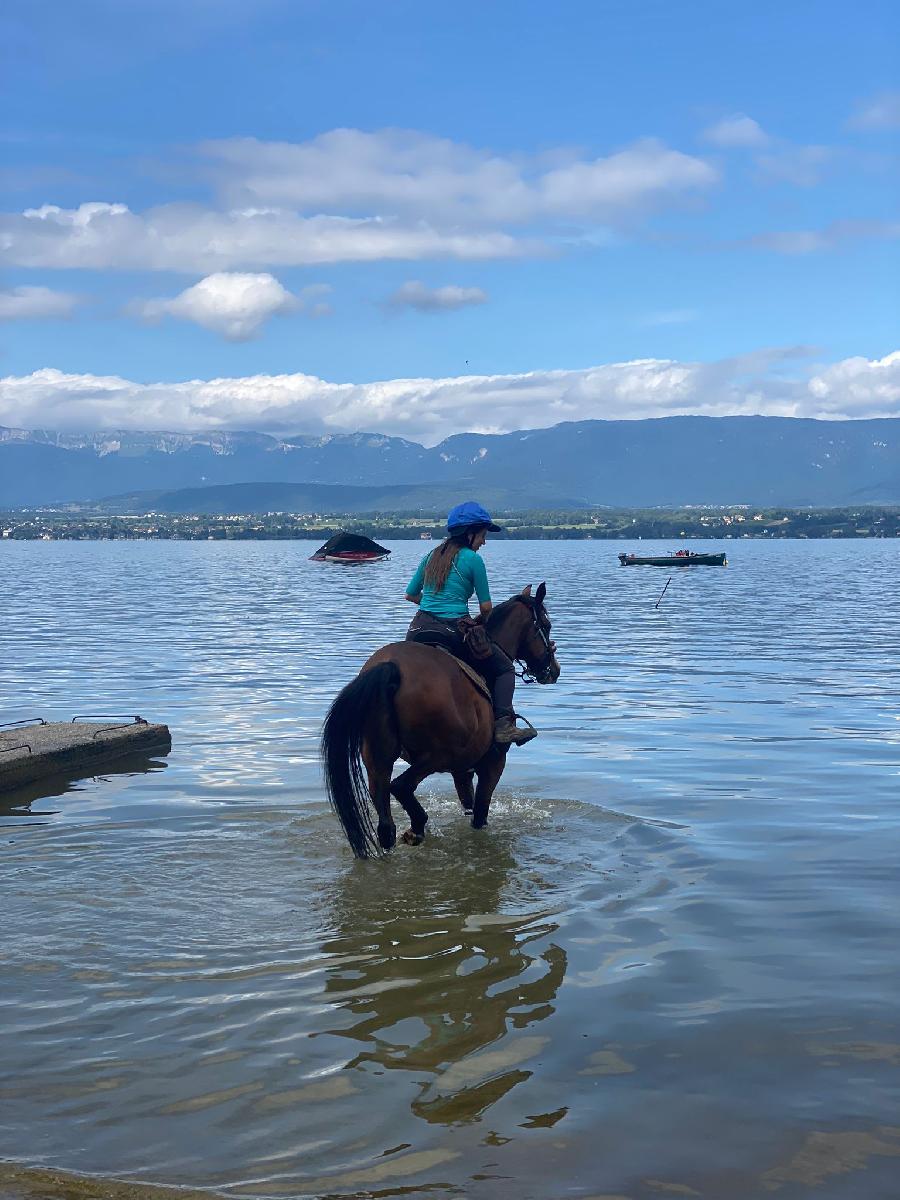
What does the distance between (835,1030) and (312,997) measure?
322cm

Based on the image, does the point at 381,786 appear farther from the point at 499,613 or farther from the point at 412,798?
the point at 499,613

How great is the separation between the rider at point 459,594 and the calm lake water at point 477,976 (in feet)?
4.25

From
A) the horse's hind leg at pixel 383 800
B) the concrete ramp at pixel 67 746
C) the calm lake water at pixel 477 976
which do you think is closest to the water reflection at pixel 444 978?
the calm lake water at pixel 477 976

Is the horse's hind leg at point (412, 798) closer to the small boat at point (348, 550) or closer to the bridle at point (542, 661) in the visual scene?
the bridle at point (542, 661)

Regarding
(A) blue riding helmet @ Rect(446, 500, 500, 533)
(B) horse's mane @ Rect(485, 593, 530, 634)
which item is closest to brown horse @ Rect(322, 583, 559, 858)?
(B) horse's mane @ Rect(485, 593, 530, 634)

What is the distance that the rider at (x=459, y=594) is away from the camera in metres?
13.0

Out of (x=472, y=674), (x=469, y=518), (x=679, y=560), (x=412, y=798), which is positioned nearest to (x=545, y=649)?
(x=472, y=674)

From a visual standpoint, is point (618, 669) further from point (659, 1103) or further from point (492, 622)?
point (659, 1103)

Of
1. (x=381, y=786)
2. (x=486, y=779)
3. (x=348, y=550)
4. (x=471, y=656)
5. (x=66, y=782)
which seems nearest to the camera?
(x=381, y=786)

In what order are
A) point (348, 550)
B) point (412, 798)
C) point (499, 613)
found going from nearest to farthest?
point (412, 798)
point (499, 613)
point (348, 550)

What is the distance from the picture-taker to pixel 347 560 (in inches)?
6156

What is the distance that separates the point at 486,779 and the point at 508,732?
66 centimetres

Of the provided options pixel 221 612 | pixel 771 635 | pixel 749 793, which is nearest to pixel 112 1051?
pixel 749 793

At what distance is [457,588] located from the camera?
13.2m
